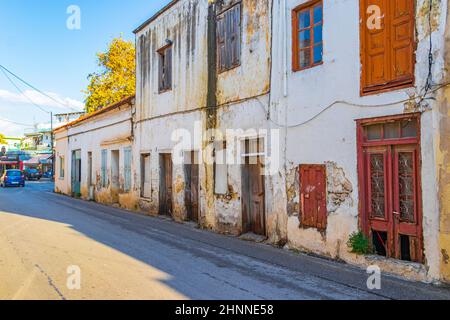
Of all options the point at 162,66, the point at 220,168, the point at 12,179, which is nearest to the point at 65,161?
the point at 12,179

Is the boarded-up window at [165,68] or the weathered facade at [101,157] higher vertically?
the boarded-up window at [165,68]

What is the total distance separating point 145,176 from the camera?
16.3m

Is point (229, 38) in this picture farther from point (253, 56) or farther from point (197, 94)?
point (197, 94)

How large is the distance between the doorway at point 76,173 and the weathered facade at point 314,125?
455 inches

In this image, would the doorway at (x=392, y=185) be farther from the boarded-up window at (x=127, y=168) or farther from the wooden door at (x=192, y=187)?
the boarded-up window at (x=127, y=168)

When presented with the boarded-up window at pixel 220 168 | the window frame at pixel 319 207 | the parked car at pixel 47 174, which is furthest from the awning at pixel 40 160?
the window frame at pixel 319 207

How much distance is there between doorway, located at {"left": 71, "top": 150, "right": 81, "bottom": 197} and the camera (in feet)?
80.7

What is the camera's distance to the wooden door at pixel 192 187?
42.6 feet

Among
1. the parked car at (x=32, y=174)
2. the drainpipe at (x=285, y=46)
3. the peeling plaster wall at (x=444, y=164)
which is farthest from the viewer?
the parked car at (x=32, y=174)

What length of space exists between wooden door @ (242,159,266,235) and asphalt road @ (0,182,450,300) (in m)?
0.62

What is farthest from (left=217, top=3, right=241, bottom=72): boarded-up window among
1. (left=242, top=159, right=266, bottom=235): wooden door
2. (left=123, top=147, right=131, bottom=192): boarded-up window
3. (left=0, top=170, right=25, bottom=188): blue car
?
(left=0, top=170, right=25, bottom=188): blue car

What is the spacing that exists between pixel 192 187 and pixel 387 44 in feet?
25.2

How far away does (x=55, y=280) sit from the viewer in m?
6.18

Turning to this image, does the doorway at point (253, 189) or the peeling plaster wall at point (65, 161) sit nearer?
the doorway at point (253, 189)
